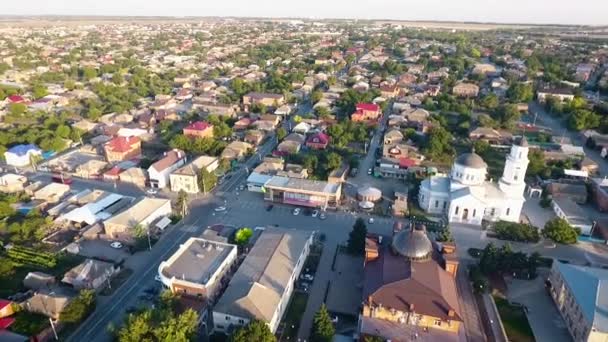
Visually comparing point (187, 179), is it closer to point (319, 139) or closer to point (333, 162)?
point (333, 162)

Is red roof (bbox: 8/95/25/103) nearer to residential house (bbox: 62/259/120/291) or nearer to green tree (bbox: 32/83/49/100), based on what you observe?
green tree (bbox: 32/83/49/100)

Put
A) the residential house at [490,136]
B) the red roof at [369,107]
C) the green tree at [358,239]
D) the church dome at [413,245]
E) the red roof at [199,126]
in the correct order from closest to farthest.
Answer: the church dome at [413,245] → the green tree at [358,239] → the red roof at [199,126] → the residential house at [490,136] → the red roof at [369,107]

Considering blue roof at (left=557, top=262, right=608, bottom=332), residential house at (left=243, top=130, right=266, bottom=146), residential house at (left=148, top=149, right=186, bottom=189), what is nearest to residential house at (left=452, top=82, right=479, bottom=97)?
residential house at (left=243, top=130, right=266, bottom=146)

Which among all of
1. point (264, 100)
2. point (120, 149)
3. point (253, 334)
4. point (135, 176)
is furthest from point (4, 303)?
point (264, 100)

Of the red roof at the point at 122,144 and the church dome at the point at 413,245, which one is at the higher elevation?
the church dome at the point at 413,245

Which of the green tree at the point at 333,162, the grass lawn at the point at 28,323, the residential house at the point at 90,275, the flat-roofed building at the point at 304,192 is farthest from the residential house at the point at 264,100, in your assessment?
the grass lawn at the point at 28,323

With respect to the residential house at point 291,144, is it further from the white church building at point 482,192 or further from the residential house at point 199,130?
the white church building at point 482,192

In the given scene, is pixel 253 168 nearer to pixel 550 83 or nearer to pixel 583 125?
pixel 583 125
